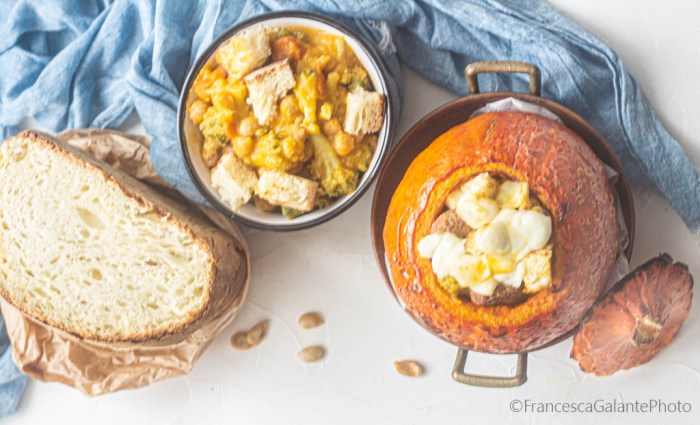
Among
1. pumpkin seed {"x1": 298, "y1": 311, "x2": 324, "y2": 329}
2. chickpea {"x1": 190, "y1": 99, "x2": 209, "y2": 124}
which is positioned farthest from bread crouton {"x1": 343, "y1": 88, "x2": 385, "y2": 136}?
pumpkin seed {"x1": 298, "y1": 311, "x2": 324, "y2": 329}

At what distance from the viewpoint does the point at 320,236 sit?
202cm

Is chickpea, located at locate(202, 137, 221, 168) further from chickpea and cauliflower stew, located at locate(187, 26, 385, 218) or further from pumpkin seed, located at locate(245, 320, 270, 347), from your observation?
pumpkin seed, located at locate(245, 320, 270, 347)

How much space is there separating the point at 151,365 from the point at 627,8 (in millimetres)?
1539

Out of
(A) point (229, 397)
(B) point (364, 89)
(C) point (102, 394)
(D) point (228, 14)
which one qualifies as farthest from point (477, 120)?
(C) point (102, 394)

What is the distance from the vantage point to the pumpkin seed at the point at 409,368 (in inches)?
78.6

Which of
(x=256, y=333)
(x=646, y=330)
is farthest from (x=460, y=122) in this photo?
(x=256, y=333)

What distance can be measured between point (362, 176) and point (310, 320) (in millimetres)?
465

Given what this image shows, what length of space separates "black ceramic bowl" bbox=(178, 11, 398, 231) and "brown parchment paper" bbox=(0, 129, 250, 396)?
0.72 feet

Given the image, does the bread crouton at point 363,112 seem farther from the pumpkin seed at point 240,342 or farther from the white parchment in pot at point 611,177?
the pumpkin seed at point 240,342

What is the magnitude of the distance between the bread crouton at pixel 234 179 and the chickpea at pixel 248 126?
0.06m

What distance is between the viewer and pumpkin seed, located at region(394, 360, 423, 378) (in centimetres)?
200

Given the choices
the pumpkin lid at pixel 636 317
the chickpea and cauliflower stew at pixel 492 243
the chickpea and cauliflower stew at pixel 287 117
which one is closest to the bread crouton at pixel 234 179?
the chickpea and cauliflower stew at pixel 287 117

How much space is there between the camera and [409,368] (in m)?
Result: 2.00

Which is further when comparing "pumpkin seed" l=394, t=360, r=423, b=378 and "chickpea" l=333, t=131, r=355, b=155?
"pumpkin seed" l=394, t=360, r=423, b=378
